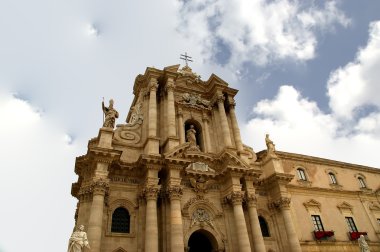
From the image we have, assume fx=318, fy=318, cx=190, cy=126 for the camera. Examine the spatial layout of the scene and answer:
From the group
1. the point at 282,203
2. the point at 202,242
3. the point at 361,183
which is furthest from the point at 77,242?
the point at 361,183

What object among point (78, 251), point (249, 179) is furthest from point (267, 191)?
point (78, 251)

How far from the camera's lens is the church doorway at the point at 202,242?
21.5 m

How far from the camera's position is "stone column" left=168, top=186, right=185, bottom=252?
61.4ft

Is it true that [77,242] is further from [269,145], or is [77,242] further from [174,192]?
[269,145]

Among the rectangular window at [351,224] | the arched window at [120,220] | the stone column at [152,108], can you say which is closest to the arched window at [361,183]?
the rectangular window at [351,224]

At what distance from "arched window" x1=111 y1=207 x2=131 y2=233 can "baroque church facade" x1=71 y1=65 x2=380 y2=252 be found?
6cm

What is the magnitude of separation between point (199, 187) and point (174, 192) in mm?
2626

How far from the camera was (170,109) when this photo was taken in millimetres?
25031

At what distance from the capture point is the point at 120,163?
68.6 ft

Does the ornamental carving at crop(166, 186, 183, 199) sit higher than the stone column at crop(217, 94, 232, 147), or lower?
lower

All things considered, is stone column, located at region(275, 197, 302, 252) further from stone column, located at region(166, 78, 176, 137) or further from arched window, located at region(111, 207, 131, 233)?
arched window, located at region(111, 207, 131, 233)

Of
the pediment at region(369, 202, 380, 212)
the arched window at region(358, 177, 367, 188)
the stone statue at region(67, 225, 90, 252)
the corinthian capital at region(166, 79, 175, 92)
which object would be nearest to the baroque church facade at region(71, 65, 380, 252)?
the corinthian capital at region(166, 79, 175, 92)

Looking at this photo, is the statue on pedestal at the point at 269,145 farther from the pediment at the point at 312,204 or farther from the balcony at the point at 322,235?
the balcony at the point at 322,235

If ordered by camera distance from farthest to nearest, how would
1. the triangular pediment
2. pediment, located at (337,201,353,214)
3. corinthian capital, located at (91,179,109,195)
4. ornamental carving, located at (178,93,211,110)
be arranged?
1. the triangular pediment
2. pediment, located at (337,201,353,214)
3. ornamental carving, located at (178,93,211,110)
4. corinthian capital, located at (91,179,109,195)
